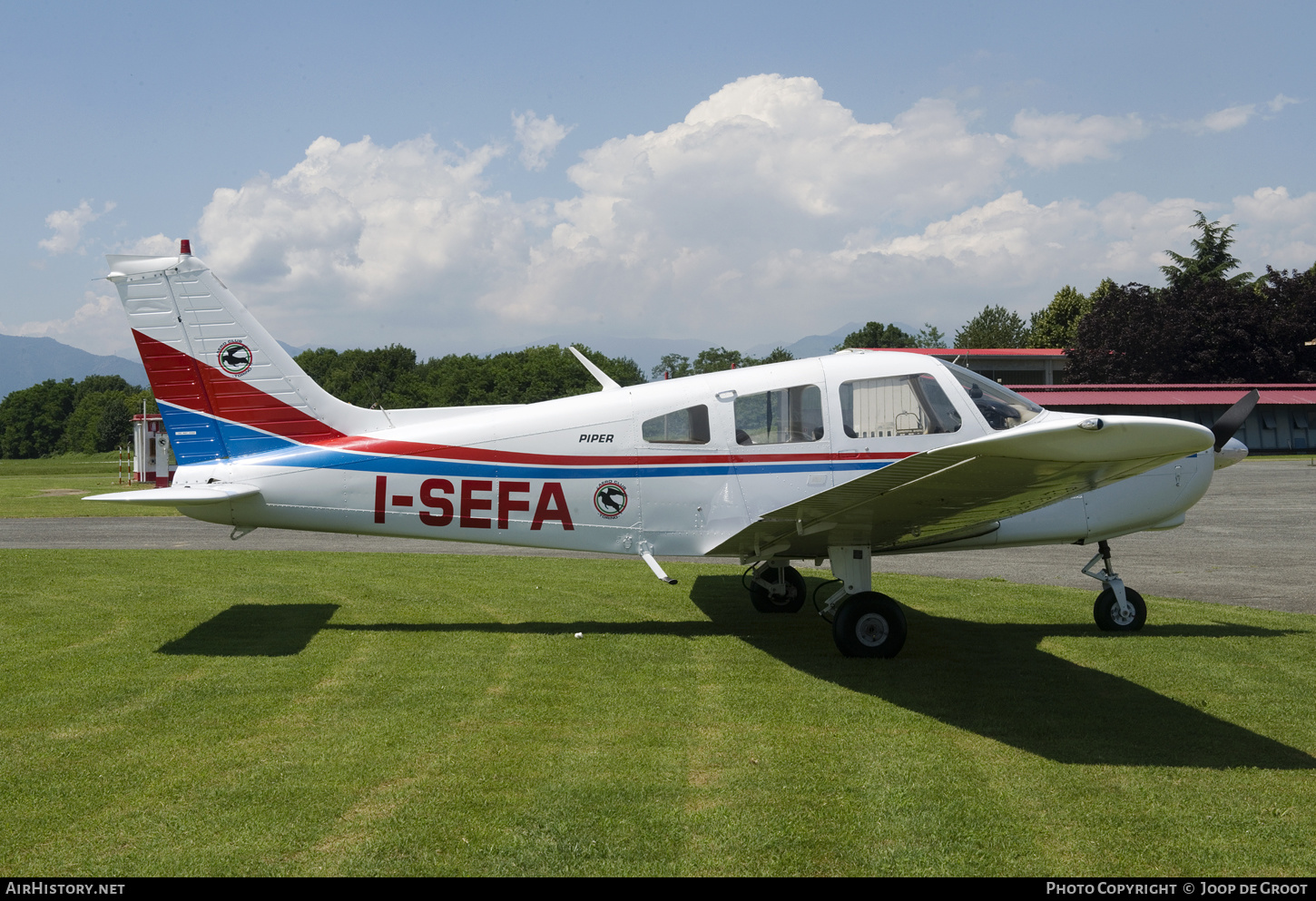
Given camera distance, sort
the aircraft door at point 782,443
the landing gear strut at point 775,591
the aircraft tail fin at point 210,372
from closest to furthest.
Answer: the aircraft door at point 782,443 → the aircraft tail fin at point 210,372 → the landing gear strut at point 775,591

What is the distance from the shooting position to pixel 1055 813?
14.2 ft

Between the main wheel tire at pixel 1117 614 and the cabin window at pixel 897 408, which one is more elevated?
the cabin window at pixel 897 408

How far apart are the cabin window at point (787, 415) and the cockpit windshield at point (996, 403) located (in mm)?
1253

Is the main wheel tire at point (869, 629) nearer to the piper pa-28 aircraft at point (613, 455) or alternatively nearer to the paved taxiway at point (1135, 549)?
the piper pa-28 aircraft at point (613, 455)

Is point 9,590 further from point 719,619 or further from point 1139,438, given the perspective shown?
point 1139,438

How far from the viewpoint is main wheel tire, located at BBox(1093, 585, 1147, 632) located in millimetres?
8367

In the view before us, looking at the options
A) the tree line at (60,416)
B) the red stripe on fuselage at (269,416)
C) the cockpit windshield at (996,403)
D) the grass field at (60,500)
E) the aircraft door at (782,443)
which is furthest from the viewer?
the tree line at (60,416)

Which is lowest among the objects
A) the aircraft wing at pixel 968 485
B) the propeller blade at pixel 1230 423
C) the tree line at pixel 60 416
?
the aircraft wing at pixel 968 485

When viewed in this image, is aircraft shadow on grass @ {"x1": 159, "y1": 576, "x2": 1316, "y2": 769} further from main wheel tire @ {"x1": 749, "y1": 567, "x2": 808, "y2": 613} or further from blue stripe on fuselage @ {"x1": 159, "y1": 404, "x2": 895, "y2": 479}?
blue stripe on fuselage @ {"x1": 159, "y1": 404, "x2": 895, "y2": 479}

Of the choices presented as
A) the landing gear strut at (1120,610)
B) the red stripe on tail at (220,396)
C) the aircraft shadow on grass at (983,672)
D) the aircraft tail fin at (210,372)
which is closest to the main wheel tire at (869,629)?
the aircraft shadow on grass at (983,672)

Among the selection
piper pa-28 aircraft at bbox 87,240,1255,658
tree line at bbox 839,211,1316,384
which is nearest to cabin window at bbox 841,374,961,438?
piper pa-28 aircraft at bbox 87,240,1255,658

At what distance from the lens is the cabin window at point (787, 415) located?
7.71 metres
